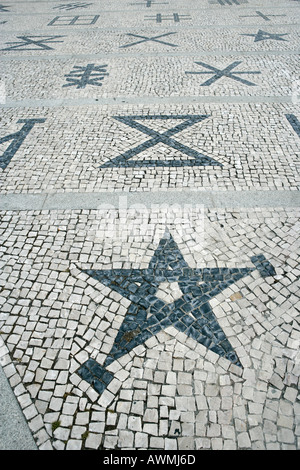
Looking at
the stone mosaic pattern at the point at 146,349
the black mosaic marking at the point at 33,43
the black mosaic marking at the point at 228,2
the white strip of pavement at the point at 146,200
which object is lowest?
the stone mosaic pattern at the point at 146,349

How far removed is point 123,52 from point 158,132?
5.56 metres

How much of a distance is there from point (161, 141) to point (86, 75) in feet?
14.2

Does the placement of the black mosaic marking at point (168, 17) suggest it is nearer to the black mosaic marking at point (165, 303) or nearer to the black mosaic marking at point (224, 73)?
the black mosaic marking at point (224, 73)

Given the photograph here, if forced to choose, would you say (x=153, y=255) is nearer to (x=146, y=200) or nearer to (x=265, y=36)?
(x=146, y=200)

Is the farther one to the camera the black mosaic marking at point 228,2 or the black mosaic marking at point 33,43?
the black mosaic marking at point 228,2

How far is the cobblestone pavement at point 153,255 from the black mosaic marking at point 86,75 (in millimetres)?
77

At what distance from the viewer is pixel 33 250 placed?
180 inches

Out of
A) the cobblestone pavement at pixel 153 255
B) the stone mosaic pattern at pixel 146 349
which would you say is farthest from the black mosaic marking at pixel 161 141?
the stone mosaic pattern at pixel 146 349

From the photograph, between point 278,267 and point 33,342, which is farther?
point 278,267

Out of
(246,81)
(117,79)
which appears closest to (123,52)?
(117,79)

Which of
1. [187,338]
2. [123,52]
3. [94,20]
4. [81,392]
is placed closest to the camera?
[81,392]

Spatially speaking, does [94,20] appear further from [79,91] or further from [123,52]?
[79,91]

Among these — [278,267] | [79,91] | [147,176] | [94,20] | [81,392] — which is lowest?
[81,392]

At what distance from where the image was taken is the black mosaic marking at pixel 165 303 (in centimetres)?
344
